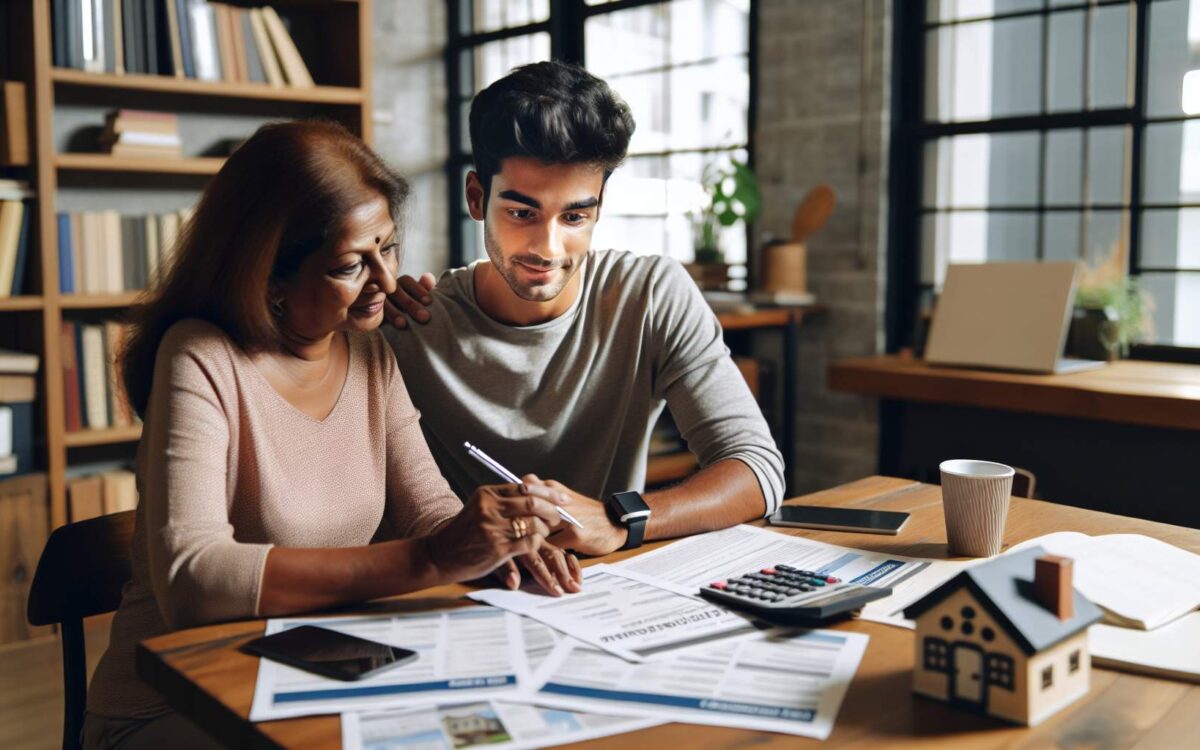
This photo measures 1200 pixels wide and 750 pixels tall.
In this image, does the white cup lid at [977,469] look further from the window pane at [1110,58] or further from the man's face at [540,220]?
the window pane at [1110,58]

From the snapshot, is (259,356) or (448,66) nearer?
(259,356)

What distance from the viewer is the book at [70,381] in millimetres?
3096

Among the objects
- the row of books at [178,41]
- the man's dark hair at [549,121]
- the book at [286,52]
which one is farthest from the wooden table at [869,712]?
the book at [286,52]

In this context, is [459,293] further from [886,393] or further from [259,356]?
[886,393]

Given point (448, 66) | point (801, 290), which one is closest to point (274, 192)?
point (801, 290)

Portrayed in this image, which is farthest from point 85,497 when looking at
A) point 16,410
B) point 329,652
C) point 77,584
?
point 329,652

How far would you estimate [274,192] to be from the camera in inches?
52.6

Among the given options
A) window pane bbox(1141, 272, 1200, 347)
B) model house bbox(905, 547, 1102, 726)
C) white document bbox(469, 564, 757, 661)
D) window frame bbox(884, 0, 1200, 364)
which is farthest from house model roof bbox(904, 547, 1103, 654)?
window frame bbox(884, 0, 1200, 364)

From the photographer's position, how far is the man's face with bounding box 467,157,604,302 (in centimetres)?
162

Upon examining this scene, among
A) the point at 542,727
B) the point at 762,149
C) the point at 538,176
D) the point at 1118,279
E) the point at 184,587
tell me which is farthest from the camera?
the point at 762,149

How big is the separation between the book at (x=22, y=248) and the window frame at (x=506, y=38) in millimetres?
2091

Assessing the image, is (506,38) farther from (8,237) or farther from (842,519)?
(842,519)

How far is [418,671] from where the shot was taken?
93cm

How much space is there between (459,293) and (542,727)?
1.10 metres
